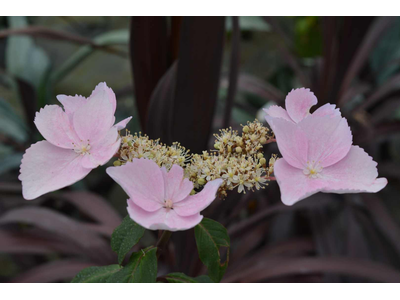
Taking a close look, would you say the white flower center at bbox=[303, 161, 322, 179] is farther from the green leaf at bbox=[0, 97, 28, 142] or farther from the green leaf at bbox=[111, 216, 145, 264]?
the green leaf at bbox=[0, 97, 28, 142]

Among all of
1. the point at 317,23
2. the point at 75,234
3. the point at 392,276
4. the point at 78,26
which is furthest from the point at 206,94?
the point at 78,26

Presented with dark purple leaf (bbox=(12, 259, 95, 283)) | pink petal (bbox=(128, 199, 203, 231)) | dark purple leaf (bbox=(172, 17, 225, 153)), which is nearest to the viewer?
pink petal (bbox=(128, 199, 203, 231))

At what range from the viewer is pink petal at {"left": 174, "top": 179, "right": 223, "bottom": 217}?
23 centimetres

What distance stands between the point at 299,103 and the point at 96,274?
20cm

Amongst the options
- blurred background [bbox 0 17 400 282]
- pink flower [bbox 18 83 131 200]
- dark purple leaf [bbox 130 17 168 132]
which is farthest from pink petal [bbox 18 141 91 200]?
dark purple leaf [bbox 130 17 168 132]

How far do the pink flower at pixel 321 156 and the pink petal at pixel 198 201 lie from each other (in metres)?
0.04

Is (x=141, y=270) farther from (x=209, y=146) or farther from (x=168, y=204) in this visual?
(x=209, y=146)

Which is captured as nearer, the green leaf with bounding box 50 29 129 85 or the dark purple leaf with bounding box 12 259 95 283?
the dark purple leaf with bounding box 12 259 95 283

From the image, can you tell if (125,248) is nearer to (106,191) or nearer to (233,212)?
(233,212)

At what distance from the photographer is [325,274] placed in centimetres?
83

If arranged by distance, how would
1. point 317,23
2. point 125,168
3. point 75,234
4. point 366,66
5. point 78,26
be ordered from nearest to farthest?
point 125,168, point 75,234, point 366,66, point 317,23, point 78,26

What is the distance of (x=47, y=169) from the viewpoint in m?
0.26

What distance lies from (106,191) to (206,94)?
773 mm

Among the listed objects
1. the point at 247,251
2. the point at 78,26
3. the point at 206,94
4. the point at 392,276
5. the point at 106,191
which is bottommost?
the point at 392,276
